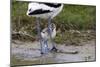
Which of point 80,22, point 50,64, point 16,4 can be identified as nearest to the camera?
point 16,4

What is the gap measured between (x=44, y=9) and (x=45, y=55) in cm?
52

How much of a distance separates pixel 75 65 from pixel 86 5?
0.74 metres

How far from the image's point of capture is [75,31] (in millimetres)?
2346

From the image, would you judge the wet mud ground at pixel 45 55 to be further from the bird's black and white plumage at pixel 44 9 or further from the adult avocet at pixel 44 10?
the bird's black and white plumage at pixel 44 9

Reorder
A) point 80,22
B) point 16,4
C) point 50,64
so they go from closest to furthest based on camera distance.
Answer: point 16,4 < point 50,64 < point 80,22

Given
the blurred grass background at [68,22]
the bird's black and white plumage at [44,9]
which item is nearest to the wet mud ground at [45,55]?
the blurred grass background at [68,22]

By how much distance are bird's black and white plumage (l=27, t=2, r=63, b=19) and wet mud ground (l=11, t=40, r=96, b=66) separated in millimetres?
324

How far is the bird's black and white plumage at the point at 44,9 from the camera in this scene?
7.09ft

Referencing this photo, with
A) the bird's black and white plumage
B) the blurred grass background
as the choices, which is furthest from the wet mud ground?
the bird's black and white plumage

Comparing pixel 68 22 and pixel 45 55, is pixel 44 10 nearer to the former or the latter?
pixel 68 22

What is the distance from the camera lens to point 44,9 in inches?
87.0

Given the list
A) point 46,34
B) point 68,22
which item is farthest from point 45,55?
point 68,22
